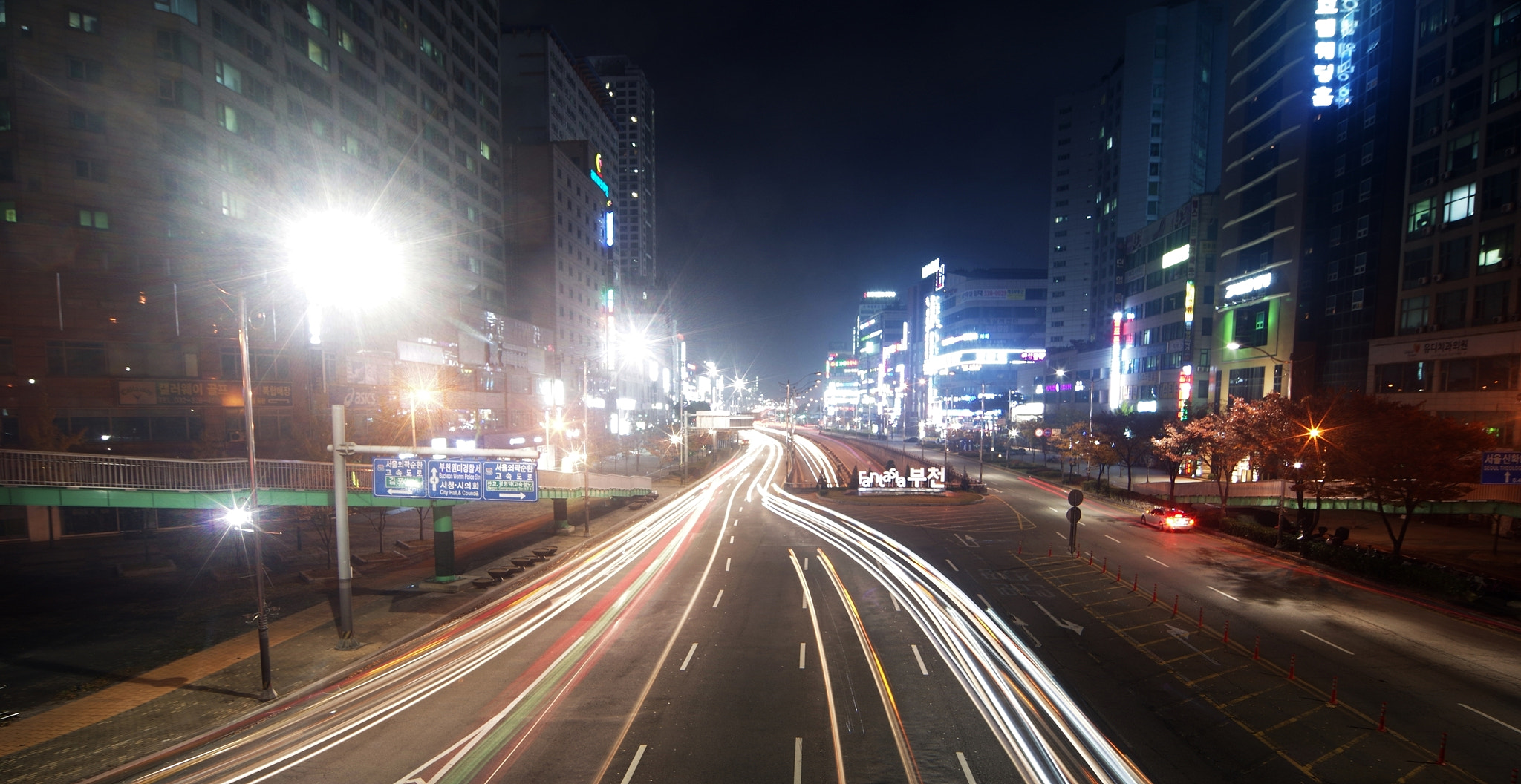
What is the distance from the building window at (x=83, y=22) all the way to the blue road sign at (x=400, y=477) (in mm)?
41858

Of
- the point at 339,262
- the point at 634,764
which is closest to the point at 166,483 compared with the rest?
the point at 634,764

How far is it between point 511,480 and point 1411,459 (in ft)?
122

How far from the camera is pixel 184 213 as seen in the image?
3809 centimetres

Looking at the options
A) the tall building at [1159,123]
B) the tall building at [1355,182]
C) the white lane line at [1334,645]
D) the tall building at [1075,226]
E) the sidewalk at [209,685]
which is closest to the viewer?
the sidewalk at [209,685]

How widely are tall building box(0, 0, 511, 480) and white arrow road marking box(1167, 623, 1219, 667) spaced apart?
46587 millimetres

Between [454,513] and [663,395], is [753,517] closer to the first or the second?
[454,513]

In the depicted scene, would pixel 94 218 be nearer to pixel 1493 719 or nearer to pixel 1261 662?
pixel 1261 662

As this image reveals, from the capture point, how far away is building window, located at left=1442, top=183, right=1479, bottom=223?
37.0 metres

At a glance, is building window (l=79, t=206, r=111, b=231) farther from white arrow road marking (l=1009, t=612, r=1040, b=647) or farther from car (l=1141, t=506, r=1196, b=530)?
car (l=1141, t=506, r=1196, b=530)

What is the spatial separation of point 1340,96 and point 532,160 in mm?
91598

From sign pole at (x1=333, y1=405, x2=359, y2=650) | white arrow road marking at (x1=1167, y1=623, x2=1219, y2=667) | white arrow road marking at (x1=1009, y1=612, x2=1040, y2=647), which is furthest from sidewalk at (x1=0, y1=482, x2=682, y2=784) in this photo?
white arrow road marking at (x1=1167, y1=623, x2=1219, y2=667)

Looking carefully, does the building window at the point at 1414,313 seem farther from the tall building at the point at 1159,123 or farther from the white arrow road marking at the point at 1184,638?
the tall building at the point at 1159,123

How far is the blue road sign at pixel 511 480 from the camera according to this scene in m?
18.8

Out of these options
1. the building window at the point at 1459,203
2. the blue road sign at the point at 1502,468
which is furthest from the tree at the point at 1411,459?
the building window at the point at 1459,203
